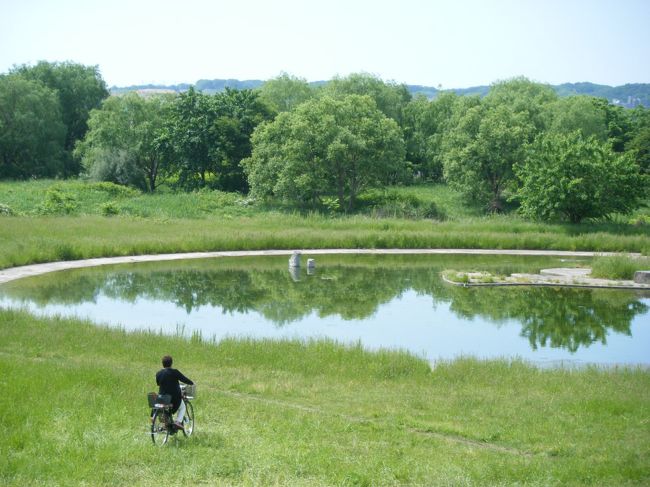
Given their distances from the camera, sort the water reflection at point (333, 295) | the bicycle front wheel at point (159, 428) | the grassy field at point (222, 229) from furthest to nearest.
→ the grassy field at point (222, 229), the water reflection at point (333, 295), the bicycle front wheel at point (159, 428)

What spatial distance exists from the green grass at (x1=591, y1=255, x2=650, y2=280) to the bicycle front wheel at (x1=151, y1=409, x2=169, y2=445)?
78.4ft

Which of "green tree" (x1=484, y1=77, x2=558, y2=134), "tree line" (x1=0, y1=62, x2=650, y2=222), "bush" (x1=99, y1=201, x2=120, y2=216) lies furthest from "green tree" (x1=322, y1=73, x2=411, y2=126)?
"bush" (x1=99, y1=201, x2=120, y2=216)

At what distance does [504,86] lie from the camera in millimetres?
82375

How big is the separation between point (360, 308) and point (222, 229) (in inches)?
684

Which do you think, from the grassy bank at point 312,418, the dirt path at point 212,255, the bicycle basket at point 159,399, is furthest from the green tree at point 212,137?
the bicycle basket at point 159,399

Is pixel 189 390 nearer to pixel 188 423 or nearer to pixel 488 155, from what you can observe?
pixel 188 423

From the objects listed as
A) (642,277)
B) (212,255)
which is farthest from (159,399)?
(212,255)

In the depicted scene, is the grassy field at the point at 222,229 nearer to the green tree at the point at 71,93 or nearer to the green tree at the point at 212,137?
the green tree at the point at 212,137

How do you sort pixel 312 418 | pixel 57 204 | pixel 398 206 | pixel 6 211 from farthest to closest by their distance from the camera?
pixel 398 206, pixel 57 204, pixel 6 211, pixel 312 418

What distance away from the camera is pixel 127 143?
6284 centimetres

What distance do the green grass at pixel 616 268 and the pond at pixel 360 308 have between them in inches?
Result: 91.8

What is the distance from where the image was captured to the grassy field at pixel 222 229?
35.4m

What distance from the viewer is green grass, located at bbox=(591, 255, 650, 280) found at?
30953 mm

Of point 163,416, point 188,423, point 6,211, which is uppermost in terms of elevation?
point 163,416
